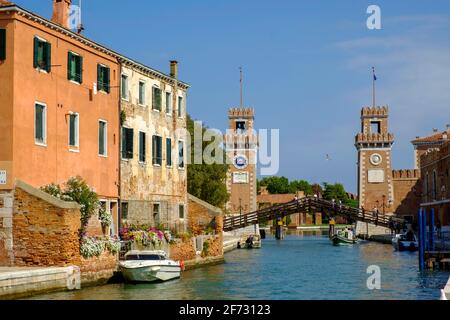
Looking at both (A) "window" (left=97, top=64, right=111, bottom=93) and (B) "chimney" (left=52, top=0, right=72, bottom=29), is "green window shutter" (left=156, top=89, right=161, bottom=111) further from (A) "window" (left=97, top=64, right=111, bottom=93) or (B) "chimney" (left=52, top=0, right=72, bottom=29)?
(B) "chimney" (left=52, top=0, right=72, bottom=29)

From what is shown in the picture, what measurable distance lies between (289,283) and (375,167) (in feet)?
148

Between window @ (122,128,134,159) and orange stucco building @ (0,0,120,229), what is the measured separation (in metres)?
0.53

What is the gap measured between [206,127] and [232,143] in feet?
84.2

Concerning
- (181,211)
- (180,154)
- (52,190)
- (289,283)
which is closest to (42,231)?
(52,190)

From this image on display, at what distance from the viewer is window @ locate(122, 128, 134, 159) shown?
28.4 metres

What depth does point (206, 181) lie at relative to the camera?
48.1 metres

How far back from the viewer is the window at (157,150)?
3100cm

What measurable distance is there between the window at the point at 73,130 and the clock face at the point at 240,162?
160 feet

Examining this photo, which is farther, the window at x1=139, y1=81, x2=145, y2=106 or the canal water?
the window at x1=139, y1=81, x2=145, y2=106

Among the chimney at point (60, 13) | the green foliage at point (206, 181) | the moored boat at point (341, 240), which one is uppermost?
the chimney at point (60, 13)

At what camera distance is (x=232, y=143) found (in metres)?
75.4

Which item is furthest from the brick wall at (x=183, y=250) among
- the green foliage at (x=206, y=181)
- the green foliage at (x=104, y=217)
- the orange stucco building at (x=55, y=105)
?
the green foliage at (x=206, y=181)

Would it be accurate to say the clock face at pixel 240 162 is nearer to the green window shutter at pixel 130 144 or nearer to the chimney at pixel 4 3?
the green window shutter at pixel 130 144

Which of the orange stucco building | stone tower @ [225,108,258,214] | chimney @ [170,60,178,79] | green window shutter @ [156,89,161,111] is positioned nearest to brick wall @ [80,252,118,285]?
the orange stucco building
